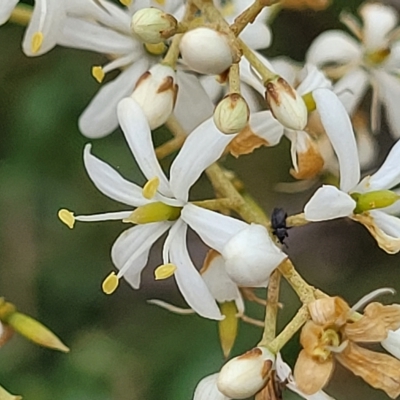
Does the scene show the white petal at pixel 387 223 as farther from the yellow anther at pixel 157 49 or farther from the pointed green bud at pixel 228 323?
the yellow anther at pixel 157 49

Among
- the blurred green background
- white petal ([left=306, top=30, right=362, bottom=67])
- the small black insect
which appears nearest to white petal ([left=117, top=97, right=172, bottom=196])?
the small black insect

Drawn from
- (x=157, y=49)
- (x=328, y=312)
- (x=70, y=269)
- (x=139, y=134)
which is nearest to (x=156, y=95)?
(x=139, y=134)

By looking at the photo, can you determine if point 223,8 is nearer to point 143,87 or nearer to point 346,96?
point 346,96

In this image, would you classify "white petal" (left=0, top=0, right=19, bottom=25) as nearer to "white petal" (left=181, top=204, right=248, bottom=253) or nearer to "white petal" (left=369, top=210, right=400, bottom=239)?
"white petal" (left=181, top=204, right=248, bottom=253)

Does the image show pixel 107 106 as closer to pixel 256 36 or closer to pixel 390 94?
pixel 256 36

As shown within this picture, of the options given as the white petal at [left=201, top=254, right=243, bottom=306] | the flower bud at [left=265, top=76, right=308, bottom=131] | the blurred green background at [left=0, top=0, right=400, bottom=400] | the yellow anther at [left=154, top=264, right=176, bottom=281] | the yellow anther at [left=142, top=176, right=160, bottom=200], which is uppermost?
the flower bud at [left=265, top=76, right=308, bottom=131]

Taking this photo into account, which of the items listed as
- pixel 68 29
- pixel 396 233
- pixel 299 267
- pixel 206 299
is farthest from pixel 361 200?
pixel 299 267

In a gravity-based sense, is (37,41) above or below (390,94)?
above
